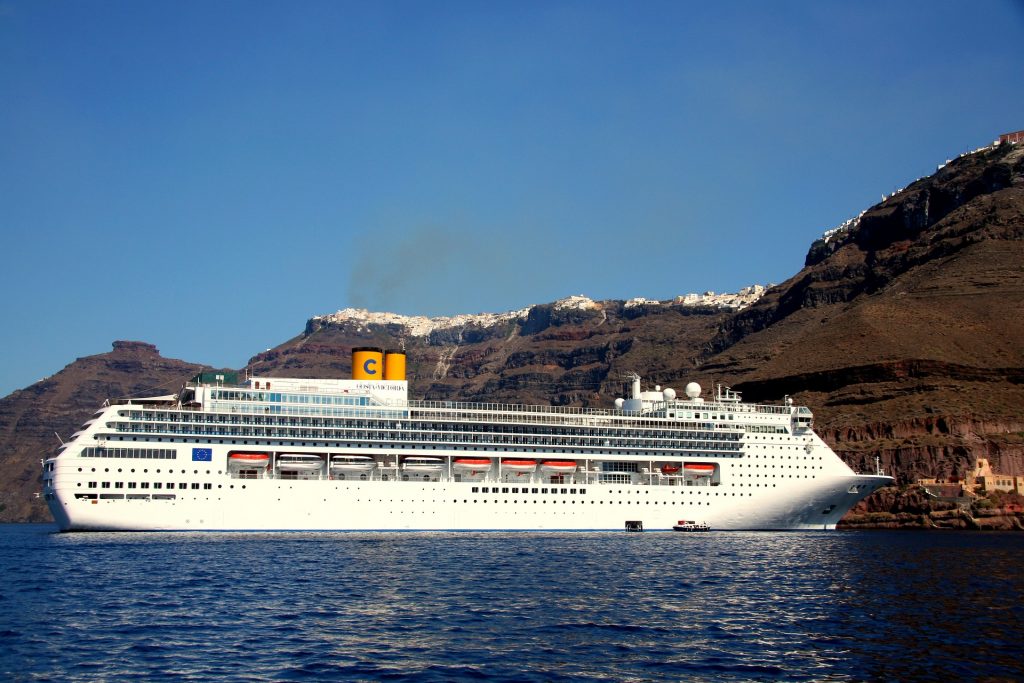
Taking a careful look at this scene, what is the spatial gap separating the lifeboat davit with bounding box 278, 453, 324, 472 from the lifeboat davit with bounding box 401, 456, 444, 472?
524cm

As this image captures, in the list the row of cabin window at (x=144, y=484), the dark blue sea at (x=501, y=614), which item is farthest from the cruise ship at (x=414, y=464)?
the dark blue sea at (x=501, y=614)

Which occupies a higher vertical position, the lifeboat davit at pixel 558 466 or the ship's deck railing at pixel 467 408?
the ship's deck railing at pixel 467 408

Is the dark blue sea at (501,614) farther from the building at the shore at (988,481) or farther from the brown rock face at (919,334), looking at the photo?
the brown rock face at (919,334)

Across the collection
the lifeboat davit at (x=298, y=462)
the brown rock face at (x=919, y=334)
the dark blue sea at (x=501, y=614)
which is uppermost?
the brown rock face at (x=919, y=334)

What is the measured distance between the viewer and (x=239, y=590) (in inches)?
1411

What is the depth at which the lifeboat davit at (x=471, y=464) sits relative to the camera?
6712cm

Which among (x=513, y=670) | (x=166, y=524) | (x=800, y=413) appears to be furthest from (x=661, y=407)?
(x=513, y=670)

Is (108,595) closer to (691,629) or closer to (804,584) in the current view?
(691,629)

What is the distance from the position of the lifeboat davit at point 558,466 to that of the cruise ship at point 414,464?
142 mm

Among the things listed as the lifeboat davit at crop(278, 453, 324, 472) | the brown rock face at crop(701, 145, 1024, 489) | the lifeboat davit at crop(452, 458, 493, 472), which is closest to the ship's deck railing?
the lifeboat davit at crop(278, 453, 324, 472)

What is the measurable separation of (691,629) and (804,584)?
37.3 feet

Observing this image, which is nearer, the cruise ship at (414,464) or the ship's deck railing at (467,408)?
the cruise ship at (414,464)

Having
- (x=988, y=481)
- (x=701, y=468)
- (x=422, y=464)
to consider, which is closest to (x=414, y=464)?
(x=422, y=464)

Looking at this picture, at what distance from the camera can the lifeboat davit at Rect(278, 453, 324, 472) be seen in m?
63.5
